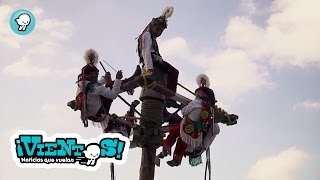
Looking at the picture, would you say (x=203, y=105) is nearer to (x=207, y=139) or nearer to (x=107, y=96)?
(x=207, y=139)

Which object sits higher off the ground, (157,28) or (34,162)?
(157,28)

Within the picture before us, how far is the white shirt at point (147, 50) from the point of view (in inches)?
335

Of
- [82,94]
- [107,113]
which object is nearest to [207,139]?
[107,113]

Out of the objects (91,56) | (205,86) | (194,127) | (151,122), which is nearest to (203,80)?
(205,86)

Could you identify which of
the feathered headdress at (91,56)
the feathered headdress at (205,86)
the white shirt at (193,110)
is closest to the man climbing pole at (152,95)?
the white shirt at (193,110)

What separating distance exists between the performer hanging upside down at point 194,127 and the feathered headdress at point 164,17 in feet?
5.08

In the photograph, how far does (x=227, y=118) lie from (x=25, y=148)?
408cm

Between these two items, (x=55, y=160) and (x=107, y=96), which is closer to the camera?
(x=107, y=96)

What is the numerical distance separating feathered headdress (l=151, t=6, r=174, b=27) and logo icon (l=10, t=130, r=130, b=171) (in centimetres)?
234

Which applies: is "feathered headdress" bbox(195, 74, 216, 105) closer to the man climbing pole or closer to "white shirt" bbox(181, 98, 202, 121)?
"white shirt" bbox(181, 98, 202, 121)

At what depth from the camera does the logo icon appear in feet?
29.7

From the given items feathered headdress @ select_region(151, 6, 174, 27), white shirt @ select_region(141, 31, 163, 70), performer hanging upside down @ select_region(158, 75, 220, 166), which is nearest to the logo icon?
performer hanging upside down @ select_region(158, 75, 220, 166)

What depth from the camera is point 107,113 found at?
351 inches

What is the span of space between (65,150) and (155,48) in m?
2.66
